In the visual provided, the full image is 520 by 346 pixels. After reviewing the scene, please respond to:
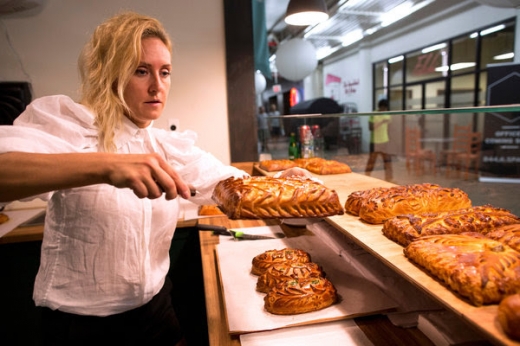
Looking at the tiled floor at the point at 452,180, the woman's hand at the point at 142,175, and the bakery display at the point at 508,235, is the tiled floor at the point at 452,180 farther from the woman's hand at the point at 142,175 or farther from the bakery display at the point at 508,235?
the woman's hand at the point at 142,175

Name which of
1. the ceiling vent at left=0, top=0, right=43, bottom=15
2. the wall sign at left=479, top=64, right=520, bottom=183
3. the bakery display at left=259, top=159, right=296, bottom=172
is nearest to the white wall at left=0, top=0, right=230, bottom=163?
the ceiling vent at left=0, top=0, right=43, bottom=15

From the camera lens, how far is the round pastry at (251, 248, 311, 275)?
5.12ft

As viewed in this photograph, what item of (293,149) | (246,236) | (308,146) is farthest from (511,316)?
(293,149)

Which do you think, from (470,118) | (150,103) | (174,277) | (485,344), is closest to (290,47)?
(470,118)

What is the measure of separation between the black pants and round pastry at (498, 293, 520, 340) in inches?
50.0

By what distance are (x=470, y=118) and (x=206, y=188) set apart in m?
6.50

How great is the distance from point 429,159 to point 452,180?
211 centimetres

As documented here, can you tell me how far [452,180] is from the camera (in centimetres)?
221

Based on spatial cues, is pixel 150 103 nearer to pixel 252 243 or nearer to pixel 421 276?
pixel 252 243

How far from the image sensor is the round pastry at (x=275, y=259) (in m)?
1.56

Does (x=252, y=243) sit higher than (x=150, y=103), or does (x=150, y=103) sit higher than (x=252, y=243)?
(x=150, y=103)

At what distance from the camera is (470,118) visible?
21.6 feet

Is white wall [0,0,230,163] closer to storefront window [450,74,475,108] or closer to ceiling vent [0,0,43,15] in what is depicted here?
ceiling vent [0,0,43,15]

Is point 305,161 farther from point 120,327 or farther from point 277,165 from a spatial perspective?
point 120,327
